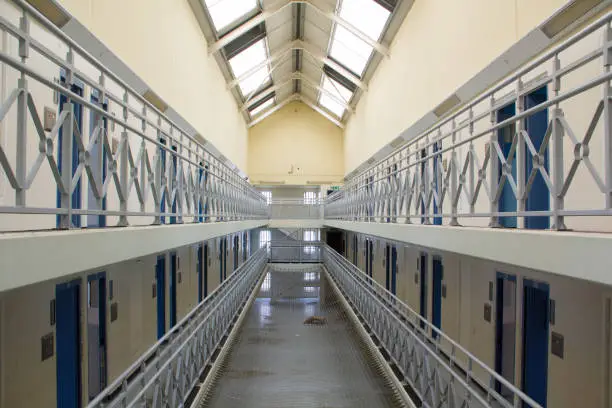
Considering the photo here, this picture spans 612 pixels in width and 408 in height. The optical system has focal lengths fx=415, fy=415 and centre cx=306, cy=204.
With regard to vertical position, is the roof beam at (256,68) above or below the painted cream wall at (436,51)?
above

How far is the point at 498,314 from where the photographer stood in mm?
4375

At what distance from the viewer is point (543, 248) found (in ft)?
5.83

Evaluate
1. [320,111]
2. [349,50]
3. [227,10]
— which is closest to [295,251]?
[320,111]

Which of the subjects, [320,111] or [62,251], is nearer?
A: [62,251]

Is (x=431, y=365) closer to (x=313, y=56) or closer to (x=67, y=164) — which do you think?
(x=67, y=164)

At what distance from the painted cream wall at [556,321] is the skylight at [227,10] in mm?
6195

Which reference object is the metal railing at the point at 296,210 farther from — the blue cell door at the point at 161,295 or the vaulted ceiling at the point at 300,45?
the blue cell door at the point at 161,295

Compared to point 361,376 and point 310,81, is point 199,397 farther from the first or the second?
point 310,81

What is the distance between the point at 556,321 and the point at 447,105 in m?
3.39

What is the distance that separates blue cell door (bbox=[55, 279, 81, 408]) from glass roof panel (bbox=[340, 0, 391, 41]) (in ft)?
23.4

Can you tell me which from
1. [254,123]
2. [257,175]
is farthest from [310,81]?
[257,175]

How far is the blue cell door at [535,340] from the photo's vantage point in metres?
3.79

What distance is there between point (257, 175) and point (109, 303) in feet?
41.9

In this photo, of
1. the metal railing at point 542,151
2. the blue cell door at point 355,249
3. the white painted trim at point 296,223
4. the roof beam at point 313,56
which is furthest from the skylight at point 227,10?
the blue cell door at point 355,249
